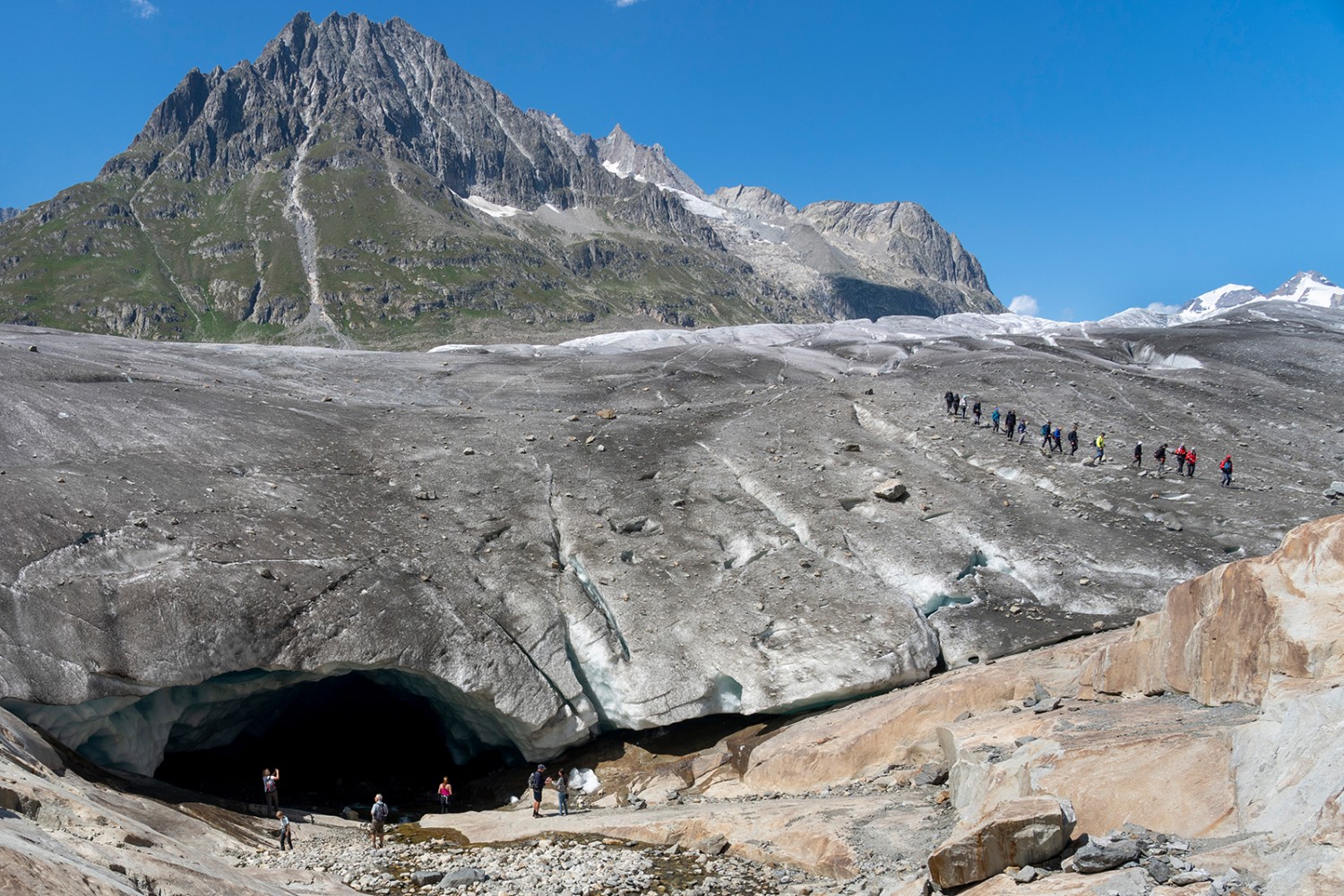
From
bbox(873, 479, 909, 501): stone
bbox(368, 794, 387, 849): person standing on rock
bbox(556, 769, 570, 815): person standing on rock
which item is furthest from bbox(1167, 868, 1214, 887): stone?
bbox(873, 479, 909, 501): stone

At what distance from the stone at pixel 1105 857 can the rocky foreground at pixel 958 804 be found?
1.2 inches

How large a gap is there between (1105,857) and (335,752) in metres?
28.5

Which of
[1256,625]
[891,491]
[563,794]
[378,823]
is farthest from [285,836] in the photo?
[891,491]

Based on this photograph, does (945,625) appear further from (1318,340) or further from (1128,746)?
(1318,340)

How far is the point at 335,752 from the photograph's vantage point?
3366 centimetres

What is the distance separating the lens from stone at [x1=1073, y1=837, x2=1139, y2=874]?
13.1 m

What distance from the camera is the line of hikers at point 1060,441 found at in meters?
39.9

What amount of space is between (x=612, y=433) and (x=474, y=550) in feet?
38.2

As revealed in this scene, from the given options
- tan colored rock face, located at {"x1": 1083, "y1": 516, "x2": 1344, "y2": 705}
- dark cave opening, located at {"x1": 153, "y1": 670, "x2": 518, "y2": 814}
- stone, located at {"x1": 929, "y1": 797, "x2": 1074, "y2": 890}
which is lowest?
dark cave opening, located at {"x1": 153, "y1": 670, "x2": 518, "y2": 814}

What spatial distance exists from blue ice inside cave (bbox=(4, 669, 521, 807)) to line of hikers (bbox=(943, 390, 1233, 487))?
28419mm

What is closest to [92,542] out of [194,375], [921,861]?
[194,375]

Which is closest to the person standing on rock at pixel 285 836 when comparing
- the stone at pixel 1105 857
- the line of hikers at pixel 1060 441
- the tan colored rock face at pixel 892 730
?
the tan colored rock face at pixel 892 730

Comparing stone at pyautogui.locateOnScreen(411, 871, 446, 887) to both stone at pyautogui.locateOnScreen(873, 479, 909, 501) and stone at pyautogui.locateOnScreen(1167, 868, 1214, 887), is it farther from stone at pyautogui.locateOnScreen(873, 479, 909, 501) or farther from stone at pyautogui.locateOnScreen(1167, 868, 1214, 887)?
stone at pyautogui.locateOnScreen(873, 479, 909, 501)

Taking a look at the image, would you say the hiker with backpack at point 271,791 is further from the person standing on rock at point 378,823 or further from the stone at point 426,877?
the stone at point 426,877
